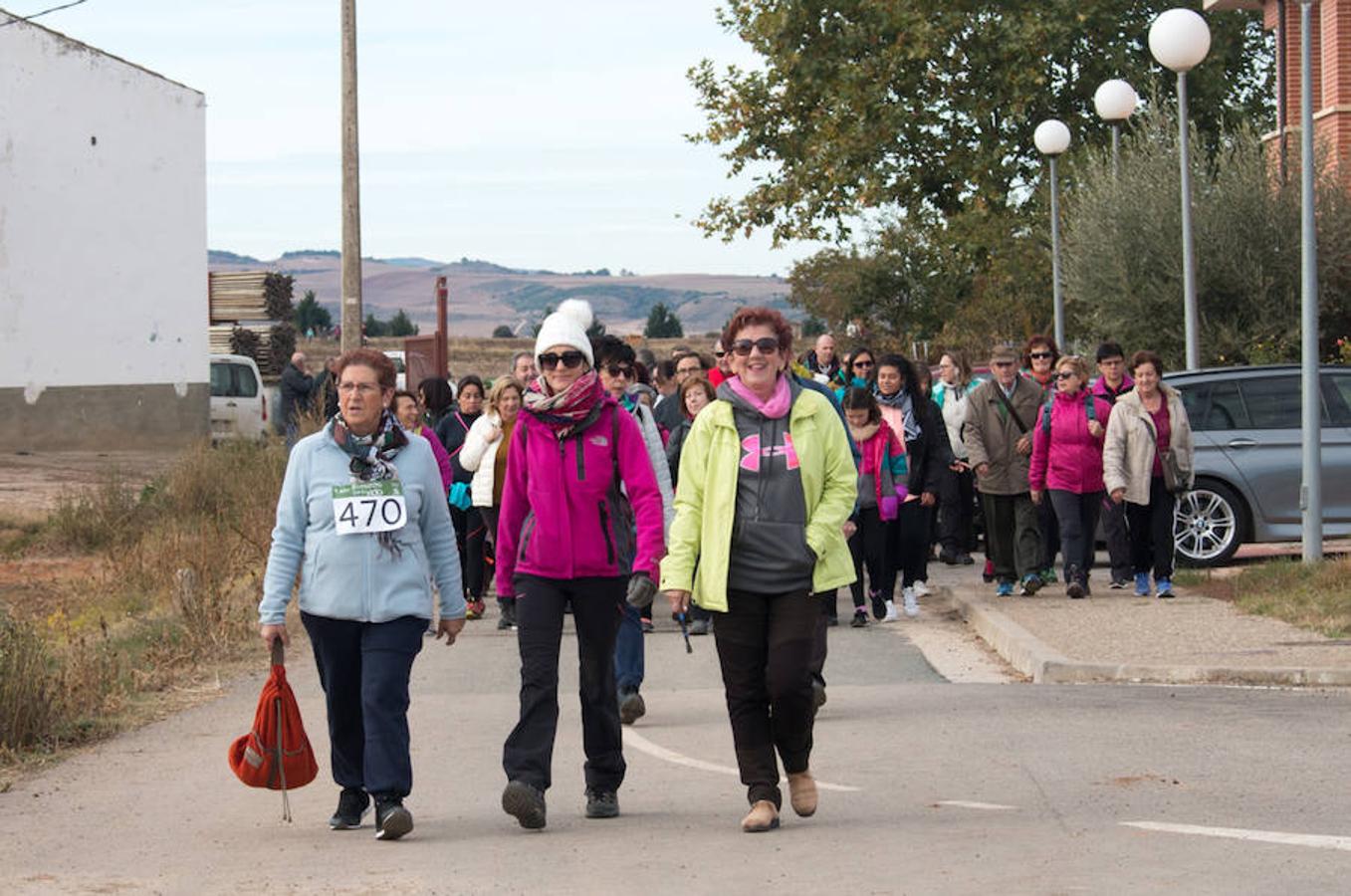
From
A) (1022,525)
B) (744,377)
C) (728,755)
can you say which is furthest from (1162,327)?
(744,377)

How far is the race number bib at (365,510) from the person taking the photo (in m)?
8.01

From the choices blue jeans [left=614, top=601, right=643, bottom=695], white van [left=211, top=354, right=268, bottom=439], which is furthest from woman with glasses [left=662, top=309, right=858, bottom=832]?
white van [left=211, top=354, right=268, bottom=439]

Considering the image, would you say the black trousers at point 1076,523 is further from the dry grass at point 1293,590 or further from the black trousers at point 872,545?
the black trousers at point 872,545

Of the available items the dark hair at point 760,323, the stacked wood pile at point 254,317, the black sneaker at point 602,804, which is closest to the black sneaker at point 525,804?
the black sneaker at point 602,804

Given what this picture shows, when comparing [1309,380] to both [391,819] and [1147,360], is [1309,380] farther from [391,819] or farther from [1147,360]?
[391,819]

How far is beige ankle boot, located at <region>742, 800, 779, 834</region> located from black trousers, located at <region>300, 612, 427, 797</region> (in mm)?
1226

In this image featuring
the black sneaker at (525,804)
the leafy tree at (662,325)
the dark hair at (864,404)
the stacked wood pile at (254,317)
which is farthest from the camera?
the leafy tree at (662,325)

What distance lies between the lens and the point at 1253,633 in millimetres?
13578

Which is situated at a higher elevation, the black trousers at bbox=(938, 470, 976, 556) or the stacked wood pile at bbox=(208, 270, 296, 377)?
the stacked wood pile at bbox=(208, 270, 296, 377)

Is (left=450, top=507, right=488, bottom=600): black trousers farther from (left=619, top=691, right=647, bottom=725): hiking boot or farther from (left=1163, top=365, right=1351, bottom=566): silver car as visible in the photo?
(left=1163, top=365, right=1351, bottom=566): silver car

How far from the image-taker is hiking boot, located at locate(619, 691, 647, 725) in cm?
1103

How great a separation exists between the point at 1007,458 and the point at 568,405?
28.4 ft

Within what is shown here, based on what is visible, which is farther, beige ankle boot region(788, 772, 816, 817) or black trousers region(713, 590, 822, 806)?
beige ankle boot region(788, 772, 816, 817)

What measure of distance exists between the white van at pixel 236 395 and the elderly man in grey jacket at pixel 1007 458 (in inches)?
1045
